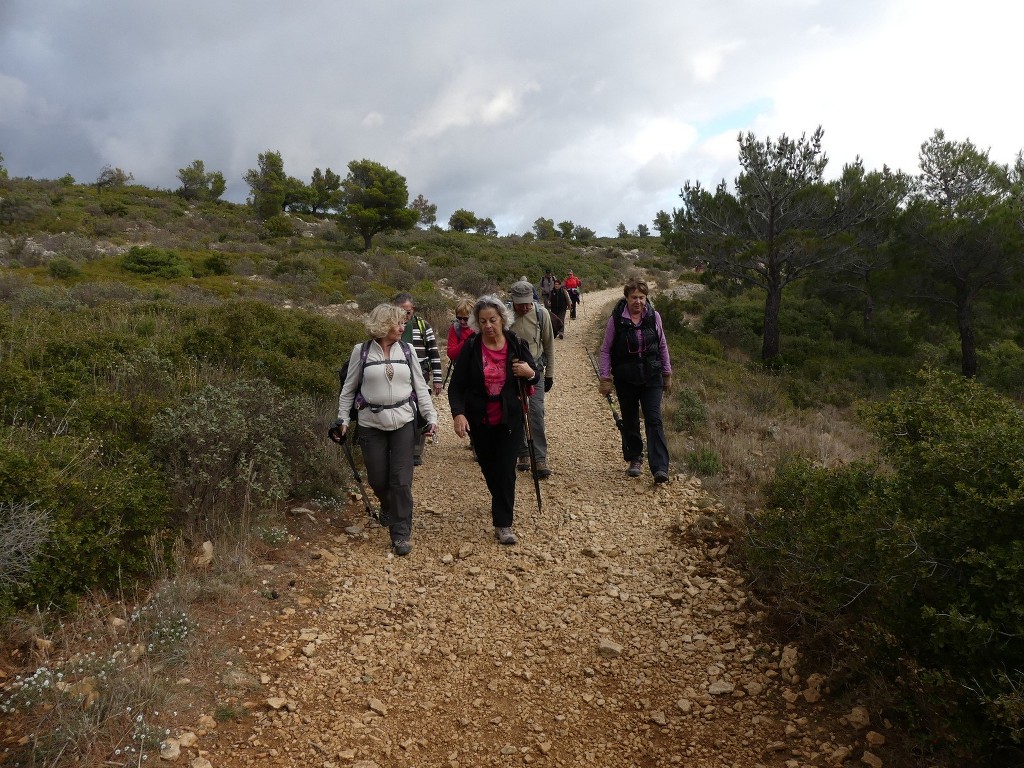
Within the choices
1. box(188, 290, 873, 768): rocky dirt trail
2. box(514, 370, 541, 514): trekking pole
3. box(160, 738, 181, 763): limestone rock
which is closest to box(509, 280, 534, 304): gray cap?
box(514, 370, 541, 514): trekking pole

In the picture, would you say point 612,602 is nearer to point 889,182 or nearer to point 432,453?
point 432,453

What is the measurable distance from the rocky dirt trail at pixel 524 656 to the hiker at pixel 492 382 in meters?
0.92

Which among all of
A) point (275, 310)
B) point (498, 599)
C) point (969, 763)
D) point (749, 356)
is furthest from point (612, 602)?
point (749, 356)

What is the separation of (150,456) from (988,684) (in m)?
4.99

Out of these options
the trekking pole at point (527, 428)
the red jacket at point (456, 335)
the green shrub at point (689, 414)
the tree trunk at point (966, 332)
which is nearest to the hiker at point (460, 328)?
the red jacket at point (456, 335)

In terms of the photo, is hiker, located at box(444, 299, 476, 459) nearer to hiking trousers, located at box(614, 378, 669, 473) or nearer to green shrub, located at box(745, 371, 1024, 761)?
hiking trousers, located at box(614, 378, 669, 473)

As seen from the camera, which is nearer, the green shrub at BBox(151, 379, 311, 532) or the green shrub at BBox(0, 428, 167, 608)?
the green shrub at BBox(0, 428, 167, 608)

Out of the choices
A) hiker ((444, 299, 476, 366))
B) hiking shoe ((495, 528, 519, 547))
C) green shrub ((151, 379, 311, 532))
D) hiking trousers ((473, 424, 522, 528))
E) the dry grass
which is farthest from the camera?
hiker ((444, 299, 476, 366))

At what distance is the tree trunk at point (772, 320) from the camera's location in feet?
57.1

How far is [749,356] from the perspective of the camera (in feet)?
59.3

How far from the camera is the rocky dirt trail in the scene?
9.42 feet

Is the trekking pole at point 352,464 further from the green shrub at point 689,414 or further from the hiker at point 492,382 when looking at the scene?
the green shrub at point 689,414

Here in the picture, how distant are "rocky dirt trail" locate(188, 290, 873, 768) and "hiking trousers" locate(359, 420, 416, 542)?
423 mm

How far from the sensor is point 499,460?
481 centimetres
